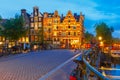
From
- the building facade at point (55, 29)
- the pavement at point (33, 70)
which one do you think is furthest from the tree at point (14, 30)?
the building facade at point (55, 29)

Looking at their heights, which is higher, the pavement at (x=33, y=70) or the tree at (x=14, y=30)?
the tree at (x=14, y=30)

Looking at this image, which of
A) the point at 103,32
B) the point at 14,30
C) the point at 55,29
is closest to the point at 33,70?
the point at 14,30

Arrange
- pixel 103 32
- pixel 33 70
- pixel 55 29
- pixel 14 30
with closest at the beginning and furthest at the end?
pixel 33 70, pixel 14 30, pixel 103 32, pixel 55 29

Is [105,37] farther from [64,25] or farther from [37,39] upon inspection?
[37,39]

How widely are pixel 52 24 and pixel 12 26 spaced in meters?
42.8

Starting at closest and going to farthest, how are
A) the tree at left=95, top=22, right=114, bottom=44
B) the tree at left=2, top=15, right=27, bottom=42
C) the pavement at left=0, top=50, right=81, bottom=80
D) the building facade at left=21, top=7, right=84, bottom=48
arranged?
the pavement at left=0, top=50, right=81, bottom=80
the tree at left=2, top=15, right=27, bottom=42
the tree at left=95, top=22, right=114, bottom=44
the building facade at left=21, top=7, right=84, bottom=48

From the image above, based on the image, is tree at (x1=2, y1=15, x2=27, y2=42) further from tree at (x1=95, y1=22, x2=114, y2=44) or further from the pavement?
tree at (x1=95, y1=22, x2=114, y2=44)

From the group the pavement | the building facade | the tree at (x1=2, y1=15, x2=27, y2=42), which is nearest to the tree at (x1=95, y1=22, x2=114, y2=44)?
the building facade

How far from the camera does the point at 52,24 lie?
10831 cm

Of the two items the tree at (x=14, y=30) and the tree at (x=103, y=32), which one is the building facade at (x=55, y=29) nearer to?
the tree at (x=103, y=32)

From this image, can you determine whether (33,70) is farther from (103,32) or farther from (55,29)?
(55,29)

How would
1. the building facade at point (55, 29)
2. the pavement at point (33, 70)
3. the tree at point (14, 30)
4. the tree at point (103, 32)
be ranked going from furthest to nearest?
the building facade at point (55, 29), the tree at point (103, 32), the tree at point (14, 30), the pavement at point (33, 70)

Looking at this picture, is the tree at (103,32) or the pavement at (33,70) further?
the tree at (103,32)

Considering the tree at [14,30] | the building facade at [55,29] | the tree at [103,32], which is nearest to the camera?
the tree at [14,30]
